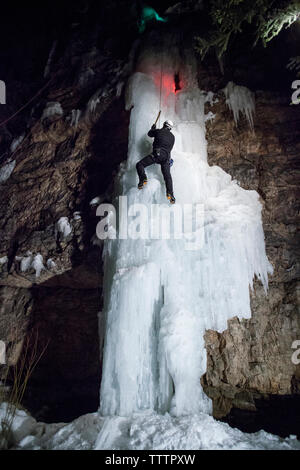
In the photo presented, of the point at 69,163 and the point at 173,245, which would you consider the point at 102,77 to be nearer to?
the point at 69,163

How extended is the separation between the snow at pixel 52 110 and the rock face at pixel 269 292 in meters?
4.90

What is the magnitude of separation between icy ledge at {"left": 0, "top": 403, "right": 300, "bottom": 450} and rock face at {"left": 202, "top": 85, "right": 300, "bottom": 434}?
1.05m

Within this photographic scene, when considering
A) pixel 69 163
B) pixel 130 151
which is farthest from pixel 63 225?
pixel 130 151

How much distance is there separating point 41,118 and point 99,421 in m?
8.47

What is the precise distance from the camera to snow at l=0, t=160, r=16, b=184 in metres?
8.10

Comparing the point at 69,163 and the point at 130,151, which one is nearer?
the point at 130,151

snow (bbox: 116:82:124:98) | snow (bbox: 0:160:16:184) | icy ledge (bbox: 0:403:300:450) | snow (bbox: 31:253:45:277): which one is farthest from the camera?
snow (bbox: 0:160:16:184)

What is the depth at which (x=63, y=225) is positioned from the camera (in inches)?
269

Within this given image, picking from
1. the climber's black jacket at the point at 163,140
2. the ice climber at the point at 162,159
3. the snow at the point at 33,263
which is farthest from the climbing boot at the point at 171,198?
the snow at the point at 33,263

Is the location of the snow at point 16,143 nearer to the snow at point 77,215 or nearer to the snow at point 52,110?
the snow at point 52,110

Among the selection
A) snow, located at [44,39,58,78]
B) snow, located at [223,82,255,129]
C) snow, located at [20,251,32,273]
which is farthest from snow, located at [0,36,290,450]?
snow, located at [44,39,58,78]

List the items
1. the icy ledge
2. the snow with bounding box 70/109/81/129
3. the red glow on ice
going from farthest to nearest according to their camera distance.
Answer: the snow with bounding box 70/109/81/129 < the red glow on ice < the icy ledge

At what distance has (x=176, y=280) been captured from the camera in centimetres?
459

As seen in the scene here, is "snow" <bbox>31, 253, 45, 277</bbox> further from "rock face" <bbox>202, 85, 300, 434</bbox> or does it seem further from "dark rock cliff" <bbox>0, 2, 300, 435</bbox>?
"rock face" <bbox>202, 85, 300, 434</bbox>
